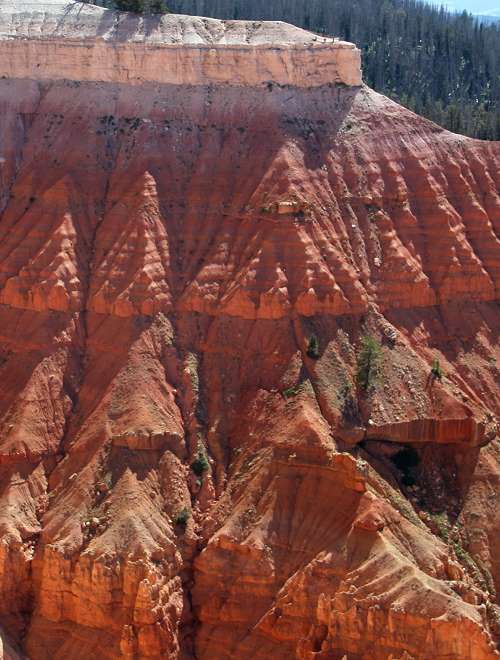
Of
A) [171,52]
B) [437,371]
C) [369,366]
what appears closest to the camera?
[369,366]

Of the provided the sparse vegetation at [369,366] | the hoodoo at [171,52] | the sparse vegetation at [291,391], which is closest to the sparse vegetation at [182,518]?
the sparse vegetation at [291,391]

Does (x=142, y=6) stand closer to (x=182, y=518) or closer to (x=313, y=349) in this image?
(x=313, y=349)

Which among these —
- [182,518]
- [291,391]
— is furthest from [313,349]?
[182,518]

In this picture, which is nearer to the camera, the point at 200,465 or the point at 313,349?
the point at 200,465

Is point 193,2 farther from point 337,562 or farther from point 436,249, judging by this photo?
point 337,562

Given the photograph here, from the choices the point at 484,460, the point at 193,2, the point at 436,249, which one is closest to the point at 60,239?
the point at 436,249
